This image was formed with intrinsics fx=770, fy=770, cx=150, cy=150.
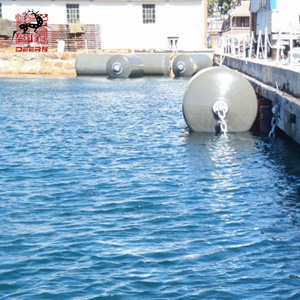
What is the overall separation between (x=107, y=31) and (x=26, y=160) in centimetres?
4433

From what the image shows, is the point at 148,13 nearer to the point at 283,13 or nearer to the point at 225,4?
the point at 283,13

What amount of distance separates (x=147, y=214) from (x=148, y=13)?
5078cm

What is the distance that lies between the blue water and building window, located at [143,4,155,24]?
38727 millimetres

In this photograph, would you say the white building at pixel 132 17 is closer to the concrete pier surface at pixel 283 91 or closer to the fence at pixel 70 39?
the fence at pixel 70 39

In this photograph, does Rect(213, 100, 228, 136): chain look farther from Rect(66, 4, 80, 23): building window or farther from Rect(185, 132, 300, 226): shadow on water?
Rect(66, 4, 80, 23): building window

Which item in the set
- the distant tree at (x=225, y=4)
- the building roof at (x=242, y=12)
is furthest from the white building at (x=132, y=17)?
the distant tree at (x=225, y=4)

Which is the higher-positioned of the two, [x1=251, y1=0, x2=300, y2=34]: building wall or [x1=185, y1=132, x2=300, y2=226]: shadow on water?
[x1=251, y1=0, x2=300, y2=34]: building wall

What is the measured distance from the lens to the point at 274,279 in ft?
31.3

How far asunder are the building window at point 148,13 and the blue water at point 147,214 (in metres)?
38.7

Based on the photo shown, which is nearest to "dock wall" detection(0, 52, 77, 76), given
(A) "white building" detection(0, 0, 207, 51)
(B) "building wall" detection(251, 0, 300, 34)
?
(A) "white building" detection(0, 0, 207, 51)

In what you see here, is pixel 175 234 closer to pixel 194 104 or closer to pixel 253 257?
pixel 253 257

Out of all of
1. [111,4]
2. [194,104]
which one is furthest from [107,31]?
[194,104]

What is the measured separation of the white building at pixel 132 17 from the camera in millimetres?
61281

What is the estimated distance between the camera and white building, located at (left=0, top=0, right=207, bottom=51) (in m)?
61.3
